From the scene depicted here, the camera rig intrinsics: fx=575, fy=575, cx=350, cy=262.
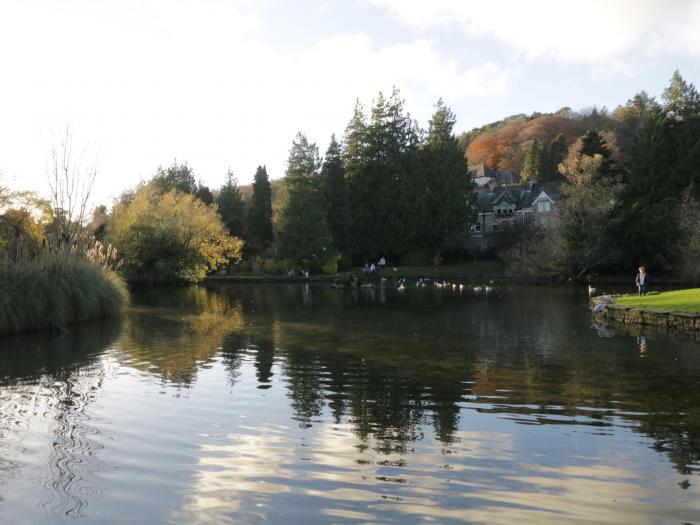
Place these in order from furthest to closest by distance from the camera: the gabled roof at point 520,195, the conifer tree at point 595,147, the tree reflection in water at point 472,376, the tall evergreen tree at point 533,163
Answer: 1. the tall evergreen tree at point 533,163
2. the gabled roof at point 520,195
3. the conifer tree at point 595,147
4. the tree reflection in water at point 472,376

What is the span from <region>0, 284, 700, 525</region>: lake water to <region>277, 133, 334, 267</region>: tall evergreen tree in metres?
44.2

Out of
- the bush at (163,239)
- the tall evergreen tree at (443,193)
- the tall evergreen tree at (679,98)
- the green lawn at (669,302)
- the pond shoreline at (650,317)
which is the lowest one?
the pond shoreline at (650,317)

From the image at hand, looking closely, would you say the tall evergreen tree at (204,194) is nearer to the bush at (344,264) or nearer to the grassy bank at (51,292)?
the bush at (344,264)

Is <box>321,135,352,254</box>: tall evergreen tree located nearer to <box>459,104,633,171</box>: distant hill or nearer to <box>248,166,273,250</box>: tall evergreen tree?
<box>248,166,273,250</box>: tall evergreen tree

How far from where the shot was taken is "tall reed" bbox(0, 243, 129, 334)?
61.5 feet

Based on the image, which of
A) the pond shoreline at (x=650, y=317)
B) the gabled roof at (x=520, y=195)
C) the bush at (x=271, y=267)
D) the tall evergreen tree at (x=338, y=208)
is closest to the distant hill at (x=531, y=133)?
the gabled roof at (x=520, y=195)

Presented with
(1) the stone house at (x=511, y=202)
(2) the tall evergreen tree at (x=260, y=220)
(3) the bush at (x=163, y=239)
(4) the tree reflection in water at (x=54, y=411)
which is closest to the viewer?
(4) the tree reflection in water at (x=54, y=411)

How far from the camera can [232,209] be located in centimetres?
8375

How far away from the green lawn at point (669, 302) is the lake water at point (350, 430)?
4112 mm

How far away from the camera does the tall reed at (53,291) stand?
18.8 metres

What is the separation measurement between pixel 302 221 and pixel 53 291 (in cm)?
4303

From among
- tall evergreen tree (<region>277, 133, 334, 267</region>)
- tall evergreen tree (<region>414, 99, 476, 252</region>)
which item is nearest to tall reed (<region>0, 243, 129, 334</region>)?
tall evergreen tree (<region>277, 133, 334, 267</region>)

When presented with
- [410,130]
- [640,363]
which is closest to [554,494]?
[640,363]

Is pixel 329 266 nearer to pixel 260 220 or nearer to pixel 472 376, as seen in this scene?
pixel 260 220
